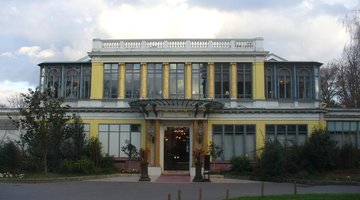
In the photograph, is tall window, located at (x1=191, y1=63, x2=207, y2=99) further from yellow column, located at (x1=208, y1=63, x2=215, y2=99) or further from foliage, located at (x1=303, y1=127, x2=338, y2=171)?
foliage, located at (x1=303, y1=127, x2=338, y2=171)

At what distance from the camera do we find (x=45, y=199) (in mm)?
20344

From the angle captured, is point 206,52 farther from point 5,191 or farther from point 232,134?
point 5,191

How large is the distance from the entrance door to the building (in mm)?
82

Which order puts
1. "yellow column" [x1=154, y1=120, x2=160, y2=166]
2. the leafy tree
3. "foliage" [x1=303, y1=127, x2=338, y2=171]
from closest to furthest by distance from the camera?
the leafy tree, "foliage" [x1=303, y1=127, x2=338, y2=171], "yellow column" [x1=154, y1=120, x2=160, y2=166]

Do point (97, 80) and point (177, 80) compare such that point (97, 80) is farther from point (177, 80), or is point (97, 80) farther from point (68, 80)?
point (177, 80)

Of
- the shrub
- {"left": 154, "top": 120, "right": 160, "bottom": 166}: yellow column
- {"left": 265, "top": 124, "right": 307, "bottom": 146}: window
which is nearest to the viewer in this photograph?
the shrub

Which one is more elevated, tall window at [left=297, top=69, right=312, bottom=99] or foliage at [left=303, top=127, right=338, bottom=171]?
tall window at [left=297, top=69, right=312, bottom=99]

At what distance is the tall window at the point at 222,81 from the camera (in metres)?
40.3

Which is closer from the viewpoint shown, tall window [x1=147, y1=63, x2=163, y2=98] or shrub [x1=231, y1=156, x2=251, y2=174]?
shrub [x1=231, y1=156, x2=251, y2=174]

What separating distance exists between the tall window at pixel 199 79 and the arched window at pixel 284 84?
606 centimetres

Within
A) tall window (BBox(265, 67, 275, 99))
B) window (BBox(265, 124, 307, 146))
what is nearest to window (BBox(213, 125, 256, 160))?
window (BBox(265, 124, 307, 146))

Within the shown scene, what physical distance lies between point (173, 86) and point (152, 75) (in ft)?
6.34

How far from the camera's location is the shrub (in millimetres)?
36594

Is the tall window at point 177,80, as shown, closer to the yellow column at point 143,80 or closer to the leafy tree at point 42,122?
the yellow column at point 143,80
